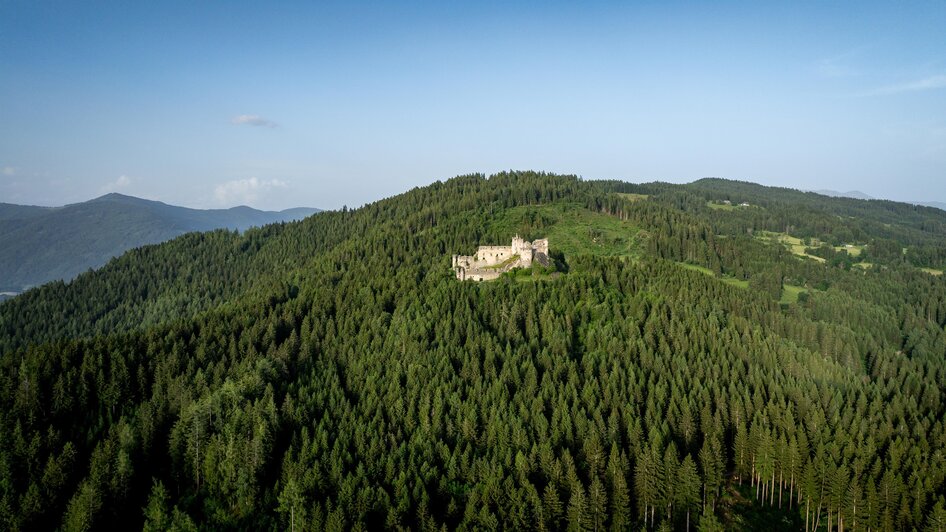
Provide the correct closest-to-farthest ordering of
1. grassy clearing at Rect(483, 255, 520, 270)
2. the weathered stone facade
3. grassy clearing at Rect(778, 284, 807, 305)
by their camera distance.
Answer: the weathered stone facade, grassy clearing at Rect(483, 255, 520, 270), grassy clearing at Rect(778, 284, 807, 305)

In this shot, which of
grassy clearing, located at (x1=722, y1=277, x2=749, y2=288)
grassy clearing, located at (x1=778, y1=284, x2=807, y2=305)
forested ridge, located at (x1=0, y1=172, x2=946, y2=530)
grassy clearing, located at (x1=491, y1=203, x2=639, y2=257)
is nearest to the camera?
forested ridge, located at (x1=0, y1=172, x2=946, y2=530)

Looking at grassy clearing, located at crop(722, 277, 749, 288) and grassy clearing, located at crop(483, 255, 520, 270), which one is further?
grassy clearing, located at crop(722, 277, 749, 288)

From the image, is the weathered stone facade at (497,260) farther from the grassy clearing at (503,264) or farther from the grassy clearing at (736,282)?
the grassy clearing at (736,282)

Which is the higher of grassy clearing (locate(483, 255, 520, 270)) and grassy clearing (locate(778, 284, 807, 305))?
grassy clearing (locate(483, 255, 520, 270))

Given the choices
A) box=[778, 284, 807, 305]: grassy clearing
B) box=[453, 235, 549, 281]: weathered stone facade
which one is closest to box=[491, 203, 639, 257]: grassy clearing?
box=[453, 235, 549, 281]: weathered stone facade

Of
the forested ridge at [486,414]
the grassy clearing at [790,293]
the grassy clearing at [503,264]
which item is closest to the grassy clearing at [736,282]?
the grassy clearing at [790,293]

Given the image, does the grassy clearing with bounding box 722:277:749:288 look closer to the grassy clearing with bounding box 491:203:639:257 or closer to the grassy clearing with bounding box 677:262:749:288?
the grassy clearing with bounding box 677:262:749:288
